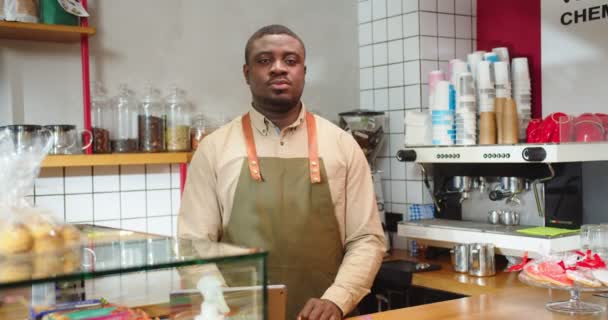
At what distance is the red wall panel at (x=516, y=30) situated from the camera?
3.76 meters

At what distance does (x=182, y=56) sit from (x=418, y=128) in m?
1.24

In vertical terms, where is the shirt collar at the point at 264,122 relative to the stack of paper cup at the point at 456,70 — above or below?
below

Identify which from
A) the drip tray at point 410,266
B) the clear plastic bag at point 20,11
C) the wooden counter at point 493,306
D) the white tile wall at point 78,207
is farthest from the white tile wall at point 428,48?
the clear plastic bag at point 20,11

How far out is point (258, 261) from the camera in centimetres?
125

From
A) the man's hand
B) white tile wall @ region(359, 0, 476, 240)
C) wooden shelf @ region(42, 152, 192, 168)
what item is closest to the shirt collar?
Answer: the man's hand

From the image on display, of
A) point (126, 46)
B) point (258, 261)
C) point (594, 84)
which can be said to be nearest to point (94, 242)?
point (258, 261)

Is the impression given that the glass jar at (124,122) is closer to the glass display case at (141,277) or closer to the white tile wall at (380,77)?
the white tile wall at (380,77)

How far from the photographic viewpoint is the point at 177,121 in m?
3.36

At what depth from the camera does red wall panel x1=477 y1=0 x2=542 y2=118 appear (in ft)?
12.3

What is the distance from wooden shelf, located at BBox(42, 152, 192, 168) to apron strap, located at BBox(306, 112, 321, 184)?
0.91 meters

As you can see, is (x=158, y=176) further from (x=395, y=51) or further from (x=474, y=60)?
(x=474, y=60)

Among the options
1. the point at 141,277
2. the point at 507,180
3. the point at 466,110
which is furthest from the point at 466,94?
the point at 141,277

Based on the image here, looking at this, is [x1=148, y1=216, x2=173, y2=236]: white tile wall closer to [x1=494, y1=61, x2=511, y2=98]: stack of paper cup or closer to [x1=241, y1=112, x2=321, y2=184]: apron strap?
[x1=241, y1=112, x2=321, y2=184]: apron strap

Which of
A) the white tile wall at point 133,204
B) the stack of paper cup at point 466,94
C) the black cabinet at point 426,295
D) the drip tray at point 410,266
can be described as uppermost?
the stack of paper cup at point 466,94
